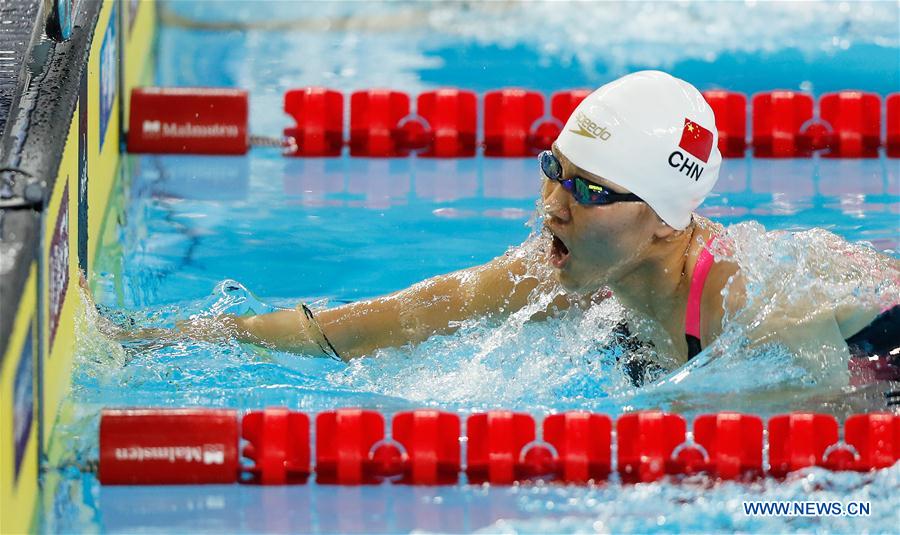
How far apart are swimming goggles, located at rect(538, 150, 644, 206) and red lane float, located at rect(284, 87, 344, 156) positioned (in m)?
2.48

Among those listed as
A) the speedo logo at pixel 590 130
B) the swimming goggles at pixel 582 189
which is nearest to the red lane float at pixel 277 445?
the swimming goggles at pixel 582 189

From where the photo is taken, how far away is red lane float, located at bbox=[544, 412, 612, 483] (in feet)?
10.4

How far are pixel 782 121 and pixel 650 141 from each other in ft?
8.52

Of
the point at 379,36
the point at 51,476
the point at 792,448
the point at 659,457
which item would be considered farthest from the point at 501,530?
the point at 379,36

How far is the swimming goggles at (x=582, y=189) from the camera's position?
3.08m

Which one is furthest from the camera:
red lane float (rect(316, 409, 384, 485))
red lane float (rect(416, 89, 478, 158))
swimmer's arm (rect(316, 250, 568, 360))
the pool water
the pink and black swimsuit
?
red lane float (rect(416, 89, 478, 158))

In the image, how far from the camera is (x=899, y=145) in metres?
5.54

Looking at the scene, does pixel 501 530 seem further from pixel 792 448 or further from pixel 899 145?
pixel 899 145

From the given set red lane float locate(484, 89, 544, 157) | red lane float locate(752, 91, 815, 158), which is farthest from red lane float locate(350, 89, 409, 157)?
red lane float locate(752, 91, 815, 158)

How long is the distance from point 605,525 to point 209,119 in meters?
2.92

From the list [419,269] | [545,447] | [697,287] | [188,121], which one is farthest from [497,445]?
[188,121]

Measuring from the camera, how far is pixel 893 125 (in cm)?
557

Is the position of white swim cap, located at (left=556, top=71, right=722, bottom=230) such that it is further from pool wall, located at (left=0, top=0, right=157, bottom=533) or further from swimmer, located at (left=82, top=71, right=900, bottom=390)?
pool wall, located at (left=0, top=0, right=157, bottom=533)

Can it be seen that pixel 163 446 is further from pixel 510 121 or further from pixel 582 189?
pixel 510 121
